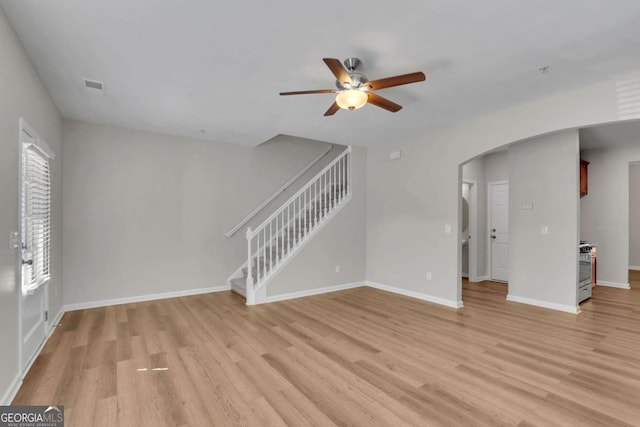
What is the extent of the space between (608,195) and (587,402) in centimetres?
573

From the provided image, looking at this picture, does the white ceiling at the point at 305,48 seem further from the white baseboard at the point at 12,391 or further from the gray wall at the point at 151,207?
the white baseboard at the point at 12,391

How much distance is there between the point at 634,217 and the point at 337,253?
8.32 meters

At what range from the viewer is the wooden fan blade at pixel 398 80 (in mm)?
2430

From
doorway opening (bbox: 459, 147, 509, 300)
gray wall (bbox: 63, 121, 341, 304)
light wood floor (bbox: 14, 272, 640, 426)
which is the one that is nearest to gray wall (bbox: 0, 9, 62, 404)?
light wood floor (bbox: 14, 272, 640, 426)

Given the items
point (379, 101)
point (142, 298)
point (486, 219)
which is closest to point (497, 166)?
point (486, 219)

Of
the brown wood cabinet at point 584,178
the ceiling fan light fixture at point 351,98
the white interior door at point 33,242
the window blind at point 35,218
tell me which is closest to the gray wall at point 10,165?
the white interior door at point 33,242

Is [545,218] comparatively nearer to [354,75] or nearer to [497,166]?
[497,166]

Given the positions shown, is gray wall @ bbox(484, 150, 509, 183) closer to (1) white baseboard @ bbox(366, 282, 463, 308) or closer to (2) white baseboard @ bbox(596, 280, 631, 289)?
(2) white baseboard @ bbox(596, 280, 631, 289)

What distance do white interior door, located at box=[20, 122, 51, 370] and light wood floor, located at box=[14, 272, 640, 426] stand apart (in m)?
0.27

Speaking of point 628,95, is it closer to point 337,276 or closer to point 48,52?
point 337,276

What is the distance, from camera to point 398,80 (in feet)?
8.31

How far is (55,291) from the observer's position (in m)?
3.92

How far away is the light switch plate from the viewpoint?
7.65 feet

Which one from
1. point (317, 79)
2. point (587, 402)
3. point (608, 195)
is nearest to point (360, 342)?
point (587, 402)
